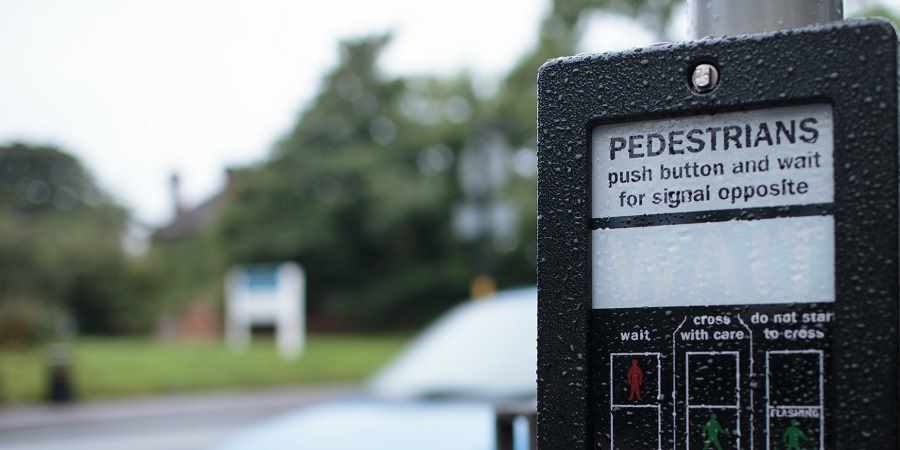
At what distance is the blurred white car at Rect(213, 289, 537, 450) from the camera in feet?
11.9

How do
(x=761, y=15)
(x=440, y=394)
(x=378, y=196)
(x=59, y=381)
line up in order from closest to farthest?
(x=761, y=15), (x=440, y=394), (x=59, y=381), (x=378, y=196)

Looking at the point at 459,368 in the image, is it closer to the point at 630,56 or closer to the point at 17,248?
the point at 630,56

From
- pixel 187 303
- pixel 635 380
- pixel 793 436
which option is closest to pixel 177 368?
pixel 187 303

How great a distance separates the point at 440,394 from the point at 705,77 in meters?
3.31

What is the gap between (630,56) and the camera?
1.16m

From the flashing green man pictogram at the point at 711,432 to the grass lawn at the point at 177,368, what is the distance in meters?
19.3

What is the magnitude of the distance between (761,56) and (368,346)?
103ft

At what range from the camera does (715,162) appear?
3.74 ft

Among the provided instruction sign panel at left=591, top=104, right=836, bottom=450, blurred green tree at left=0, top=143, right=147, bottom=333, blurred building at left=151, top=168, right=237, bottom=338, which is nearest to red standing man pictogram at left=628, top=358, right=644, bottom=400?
instruction sign panel at left=591, top=104, right=836, bottom=450

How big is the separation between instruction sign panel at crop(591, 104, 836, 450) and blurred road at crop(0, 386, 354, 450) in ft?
40.8

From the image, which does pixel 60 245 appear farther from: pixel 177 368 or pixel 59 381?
pixel 59 381

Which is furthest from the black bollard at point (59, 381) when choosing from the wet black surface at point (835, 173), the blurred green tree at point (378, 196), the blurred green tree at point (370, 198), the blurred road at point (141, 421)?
the blurred green tree at point (370, 198)

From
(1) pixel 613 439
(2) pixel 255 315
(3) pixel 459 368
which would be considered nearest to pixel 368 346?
(2) pixel 255 315

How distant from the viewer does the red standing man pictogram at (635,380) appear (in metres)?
1.13
